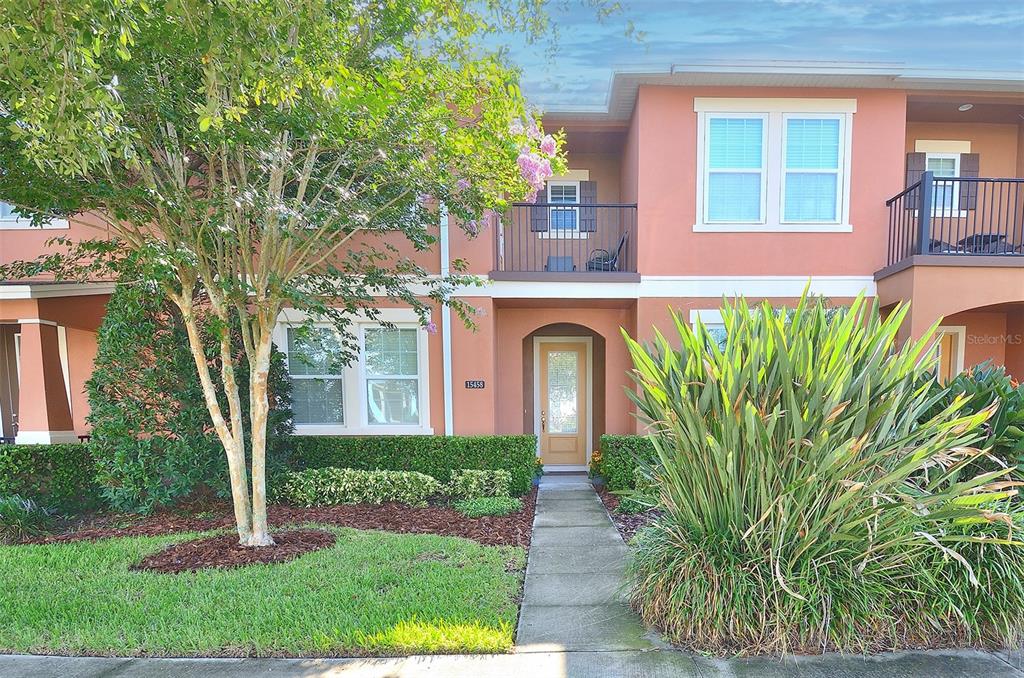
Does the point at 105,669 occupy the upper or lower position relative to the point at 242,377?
lower

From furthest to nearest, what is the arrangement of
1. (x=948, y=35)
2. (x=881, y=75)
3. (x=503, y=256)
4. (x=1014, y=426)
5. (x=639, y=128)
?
1. (x=503, y=256)
2. (x=639, y=128)
3. (x=881, y=75)
4. (x=948, y=35)
5. (x=1014, y=426)

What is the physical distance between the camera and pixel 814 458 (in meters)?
2.91

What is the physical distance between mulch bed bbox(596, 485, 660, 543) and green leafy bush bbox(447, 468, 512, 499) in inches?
58.2

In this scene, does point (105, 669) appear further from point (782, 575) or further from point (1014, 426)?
point (1014, 426)

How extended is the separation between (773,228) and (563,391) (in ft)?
15.3

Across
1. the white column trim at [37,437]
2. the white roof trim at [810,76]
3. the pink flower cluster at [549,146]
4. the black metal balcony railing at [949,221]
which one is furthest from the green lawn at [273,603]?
the black metal balcony railing at [949,221]

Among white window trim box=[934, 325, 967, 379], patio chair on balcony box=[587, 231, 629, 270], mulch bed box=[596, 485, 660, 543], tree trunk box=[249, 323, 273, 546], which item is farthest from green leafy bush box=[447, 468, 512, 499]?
white window trim box=[934, 325, 967, 379]

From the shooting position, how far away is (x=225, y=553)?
180 inches

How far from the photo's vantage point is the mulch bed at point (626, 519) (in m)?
5.35

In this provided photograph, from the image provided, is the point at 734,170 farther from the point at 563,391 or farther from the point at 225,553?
the point at 225,553

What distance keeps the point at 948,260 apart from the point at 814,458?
573 cm

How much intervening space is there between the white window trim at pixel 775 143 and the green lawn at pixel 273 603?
6221mm

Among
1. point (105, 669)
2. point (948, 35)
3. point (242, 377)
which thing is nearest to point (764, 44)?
point (948, 35)

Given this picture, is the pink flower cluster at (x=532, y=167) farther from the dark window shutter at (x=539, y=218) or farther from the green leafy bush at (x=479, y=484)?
the green leafy bush at (x=479, y=484)
